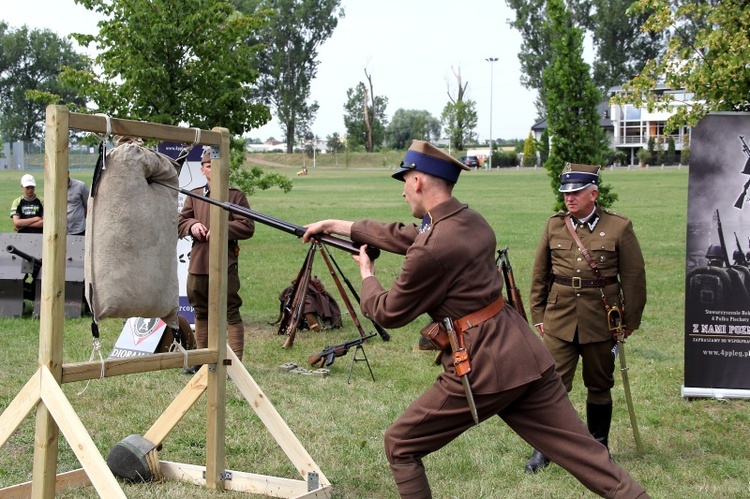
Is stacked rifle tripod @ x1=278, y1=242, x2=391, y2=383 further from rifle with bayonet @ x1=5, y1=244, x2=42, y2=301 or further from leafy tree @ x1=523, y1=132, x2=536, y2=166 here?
leafy tree @ x1=523, y1=132, x2=536, y2=166

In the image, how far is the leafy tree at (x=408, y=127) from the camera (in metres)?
113

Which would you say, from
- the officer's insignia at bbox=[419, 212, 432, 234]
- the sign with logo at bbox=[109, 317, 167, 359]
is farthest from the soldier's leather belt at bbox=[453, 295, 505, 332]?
the sign with logo at bbox=[109, 317, 167, 359]

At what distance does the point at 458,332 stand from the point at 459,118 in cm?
9700

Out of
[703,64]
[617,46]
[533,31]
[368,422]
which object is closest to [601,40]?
[617,46]

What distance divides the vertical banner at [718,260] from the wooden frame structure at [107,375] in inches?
177

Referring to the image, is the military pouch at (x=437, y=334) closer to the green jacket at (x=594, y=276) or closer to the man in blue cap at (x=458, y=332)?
the man in blue cap at (x=458, y=332)

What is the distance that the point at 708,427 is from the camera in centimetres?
733

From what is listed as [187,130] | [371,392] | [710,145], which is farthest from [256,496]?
[710,145]

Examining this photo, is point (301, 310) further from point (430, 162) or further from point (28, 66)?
point (28, 66)

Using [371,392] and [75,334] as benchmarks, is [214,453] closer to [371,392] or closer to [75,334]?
[371,392]

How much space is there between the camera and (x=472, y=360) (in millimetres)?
4258

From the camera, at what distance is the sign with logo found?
30.9ft

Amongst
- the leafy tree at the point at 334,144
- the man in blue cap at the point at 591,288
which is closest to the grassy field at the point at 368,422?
the man in blue cap at the point at 591,288

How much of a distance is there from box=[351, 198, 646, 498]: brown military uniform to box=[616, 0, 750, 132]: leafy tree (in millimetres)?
5985
